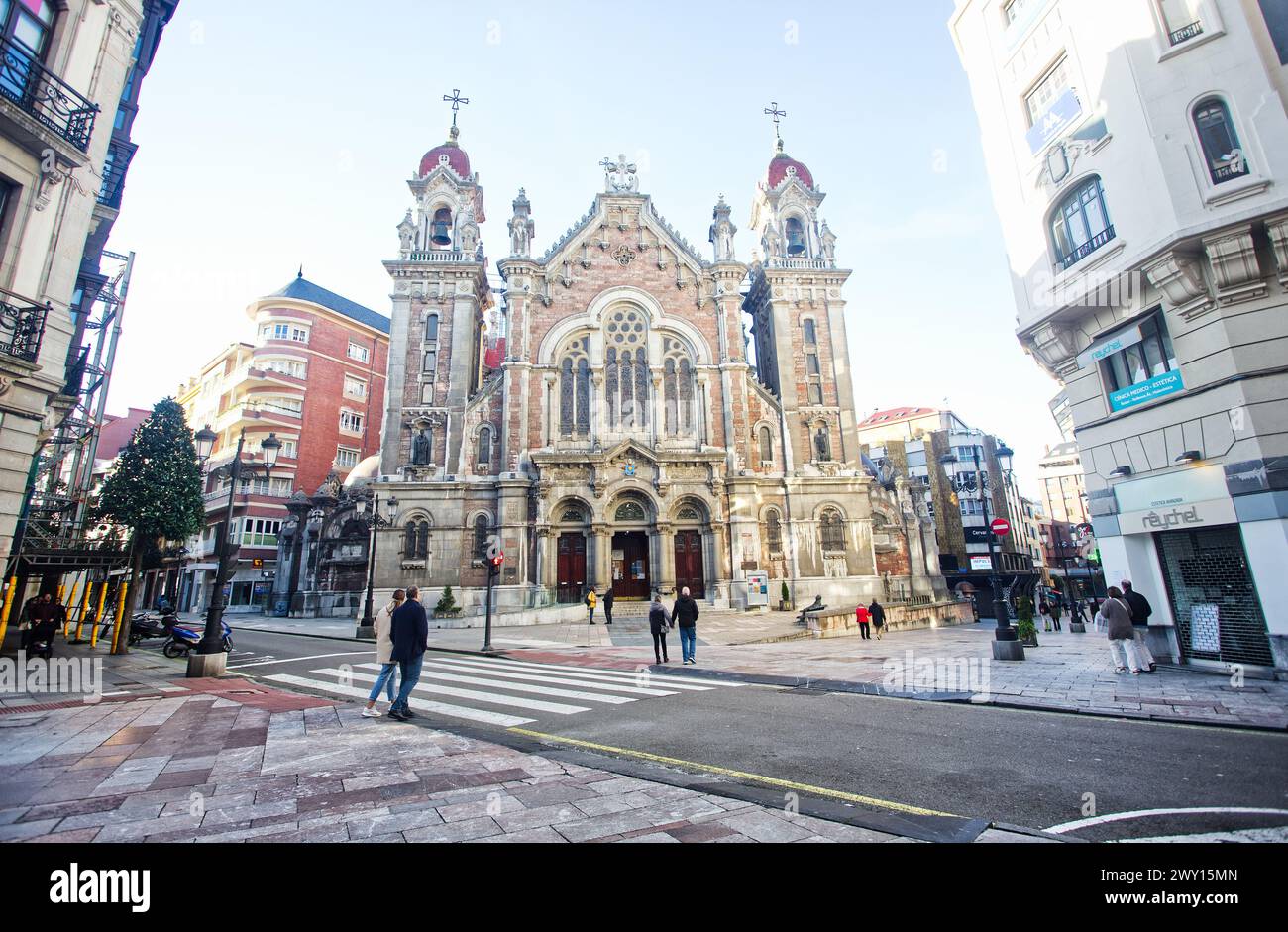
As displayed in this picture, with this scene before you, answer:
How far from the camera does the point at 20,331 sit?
29.7ft

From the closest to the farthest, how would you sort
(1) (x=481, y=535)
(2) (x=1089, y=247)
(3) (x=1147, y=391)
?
(3) (x=1147, y=391), (2) (x=1089, y=247), (1) (x=481, y=535)

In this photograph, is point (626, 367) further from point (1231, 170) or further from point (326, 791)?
point (326, 791)

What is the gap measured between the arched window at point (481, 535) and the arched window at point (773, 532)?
14311mm

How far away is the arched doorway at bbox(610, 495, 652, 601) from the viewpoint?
29.3 meters

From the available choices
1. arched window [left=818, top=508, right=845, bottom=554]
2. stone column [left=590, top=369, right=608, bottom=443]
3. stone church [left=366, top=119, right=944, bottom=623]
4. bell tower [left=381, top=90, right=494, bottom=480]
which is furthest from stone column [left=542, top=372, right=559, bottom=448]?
arched window [left=818, top=508, right=845, bottom=554]

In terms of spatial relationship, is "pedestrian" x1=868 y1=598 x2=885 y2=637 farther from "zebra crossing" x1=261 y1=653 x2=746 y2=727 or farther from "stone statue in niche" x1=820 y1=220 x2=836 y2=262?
"stone statue in niche" x1=820 y1=220 x2=836 y2=262

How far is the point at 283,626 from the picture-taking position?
27.1 m

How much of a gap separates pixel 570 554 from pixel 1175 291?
24.1 m

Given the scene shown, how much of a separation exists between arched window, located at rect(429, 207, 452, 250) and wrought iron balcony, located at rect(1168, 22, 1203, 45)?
1272 inches

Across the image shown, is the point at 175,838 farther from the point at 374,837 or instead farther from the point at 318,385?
the point at 318,385

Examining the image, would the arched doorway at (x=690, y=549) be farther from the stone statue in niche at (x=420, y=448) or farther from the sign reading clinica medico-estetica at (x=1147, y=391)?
the sign reading clinica medico-estetica at (x=1147, y=391)

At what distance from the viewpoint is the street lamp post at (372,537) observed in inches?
854

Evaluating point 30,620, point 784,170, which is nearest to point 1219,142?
point 30,620
